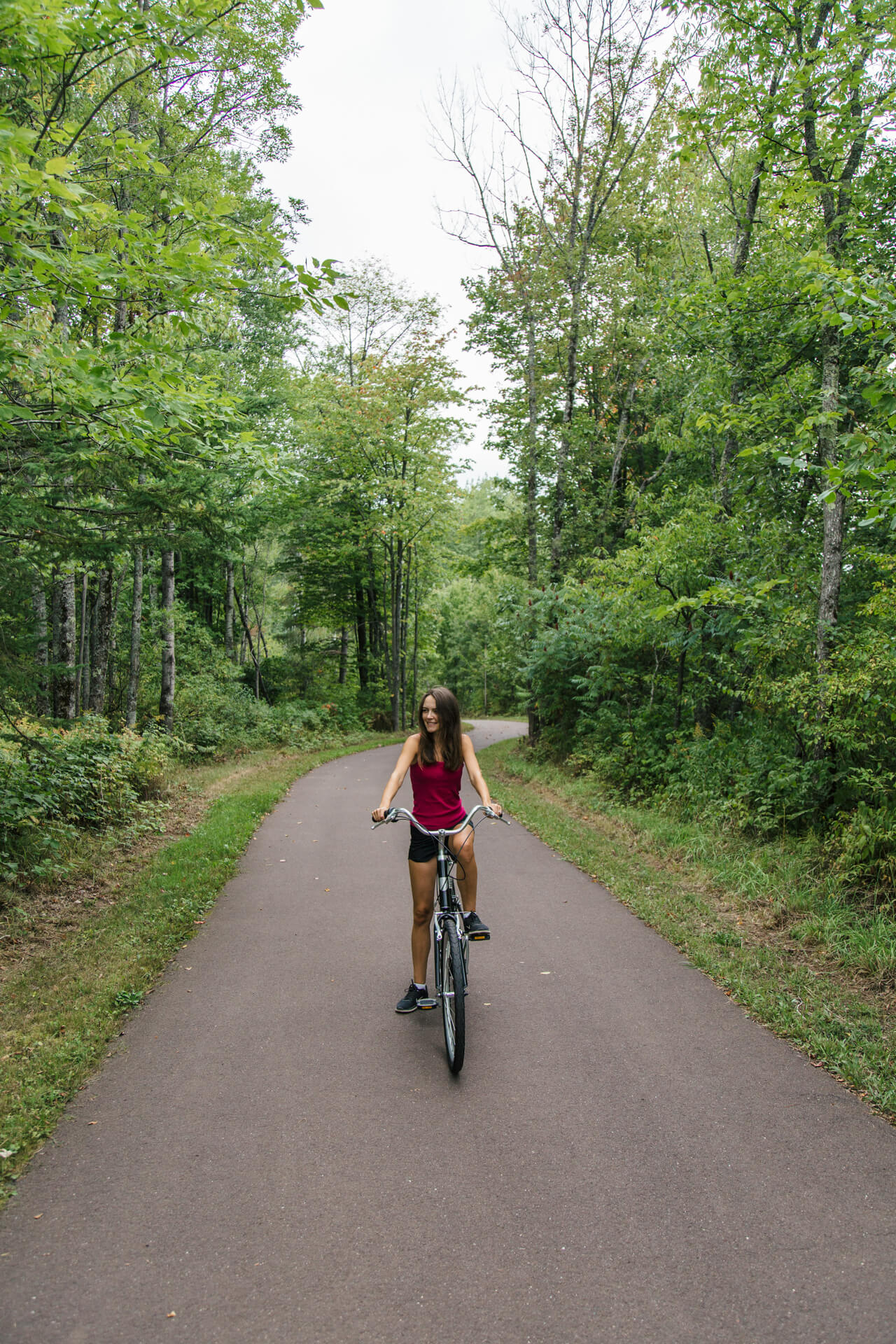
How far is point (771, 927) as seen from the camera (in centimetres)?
622

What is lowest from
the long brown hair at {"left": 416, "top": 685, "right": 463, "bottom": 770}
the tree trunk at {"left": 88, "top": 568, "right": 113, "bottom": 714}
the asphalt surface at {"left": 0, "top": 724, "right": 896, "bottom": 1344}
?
the asphalt surface at {"left": 0, "top": 724, "right": 896, "bottom": 1344}

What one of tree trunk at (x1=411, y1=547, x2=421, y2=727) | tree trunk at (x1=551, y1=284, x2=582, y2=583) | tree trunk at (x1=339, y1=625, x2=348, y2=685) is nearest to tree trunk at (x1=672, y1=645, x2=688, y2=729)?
tree trunk at (x1=551, y1=284, x2=582, y2=583)

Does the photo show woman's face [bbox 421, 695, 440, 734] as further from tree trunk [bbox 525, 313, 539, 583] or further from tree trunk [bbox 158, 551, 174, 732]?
tree trunk [bbox 525, 313, 539, 583]

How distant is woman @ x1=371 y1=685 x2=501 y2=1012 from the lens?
14.9 ft

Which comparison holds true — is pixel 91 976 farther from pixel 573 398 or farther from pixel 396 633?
pixel 396 633

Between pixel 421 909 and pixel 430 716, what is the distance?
1.22 m

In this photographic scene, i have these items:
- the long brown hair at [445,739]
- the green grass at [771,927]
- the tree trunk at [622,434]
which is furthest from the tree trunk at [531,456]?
the long brown hair at [445,739]

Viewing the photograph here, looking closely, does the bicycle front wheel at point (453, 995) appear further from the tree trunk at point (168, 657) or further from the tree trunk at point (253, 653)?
the tree trunk at point (253, 653)

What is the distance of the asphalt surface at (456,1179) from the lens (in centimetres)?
248

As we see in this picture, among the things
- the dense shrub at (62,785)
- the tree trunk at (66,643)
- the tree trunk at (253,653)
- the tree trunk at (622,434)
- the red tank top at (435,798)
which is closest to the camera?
the red tank top at (435,798)

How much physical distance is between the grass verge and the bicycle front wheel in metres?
1.94

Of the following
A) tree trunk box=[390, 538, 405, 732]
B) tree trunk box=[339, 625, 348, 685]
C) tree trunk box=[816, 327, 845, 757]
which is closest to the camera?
tree trunk box=[816, 327, 845, 757]

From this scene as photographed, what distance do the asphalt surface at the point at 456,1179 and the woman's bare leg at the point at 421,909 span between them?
35 cm

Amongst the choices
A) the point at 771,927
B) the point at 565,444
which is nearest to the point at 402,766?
the point at 771,927
